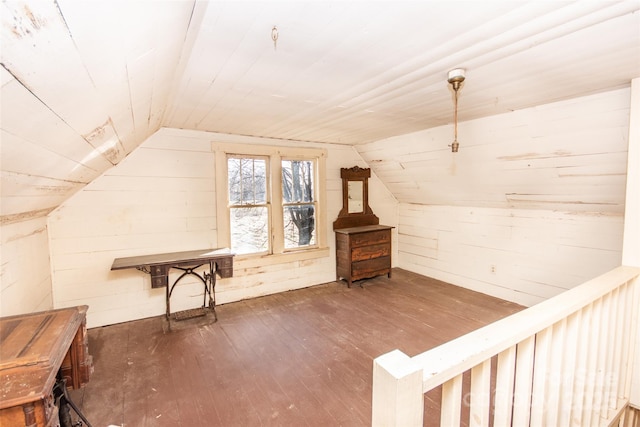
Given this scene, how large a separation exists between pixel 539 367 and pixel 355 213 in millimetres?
3572

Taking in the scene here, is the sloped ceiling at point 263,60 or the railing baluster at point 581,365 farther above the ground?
the sloped ceiling at point 263,60

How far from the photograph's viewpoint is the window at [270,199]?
370 centimetres

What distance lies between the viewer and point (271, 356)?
258 centimetres

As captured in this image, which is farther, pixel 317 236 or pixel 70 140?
pixel 317 236

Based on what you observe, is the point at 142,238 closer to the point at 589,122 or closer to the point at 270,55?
the point at 270,55

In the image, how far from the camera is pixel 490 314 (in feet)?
10.9

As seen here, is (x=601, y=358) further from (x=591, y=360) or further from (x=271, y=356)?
(x=271, y=356)

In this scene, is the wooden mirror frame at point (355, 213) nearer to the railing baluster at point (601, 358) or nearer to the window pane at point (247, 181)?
the window pane at point (247, 181)

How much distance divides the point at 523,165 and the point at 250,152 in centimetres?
301

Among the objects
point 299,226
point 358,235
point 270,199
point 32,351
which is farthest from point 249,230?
point 32,351

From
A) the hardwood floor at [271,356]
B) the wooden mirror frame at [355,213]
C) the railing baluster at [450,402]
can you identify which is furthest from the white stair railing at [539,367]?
the wooden mirror frame at [355,213]

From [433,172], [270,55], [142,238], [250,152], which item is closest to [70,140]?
[270,55]

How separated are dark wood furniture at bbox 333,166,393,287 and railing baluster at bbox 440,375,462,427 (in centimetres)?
333

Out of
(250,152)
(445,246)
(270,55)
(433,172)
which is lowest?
(445,246)
